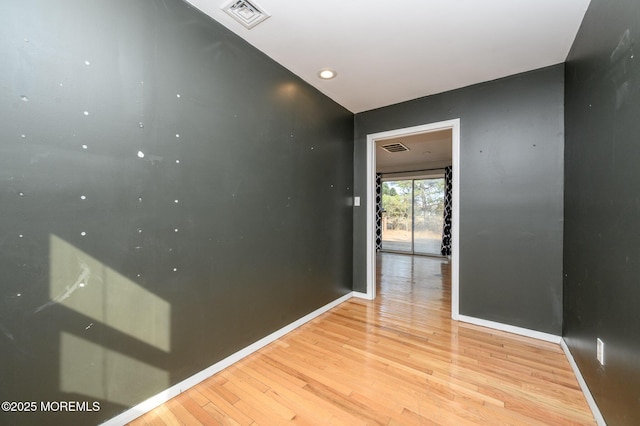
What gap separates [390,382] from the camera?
1.75 metres

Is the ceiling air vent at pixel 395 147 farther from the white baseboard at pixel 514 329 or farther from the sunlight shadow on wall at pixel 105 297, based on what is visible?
the sunlight shadow on wall at pixel 105 297

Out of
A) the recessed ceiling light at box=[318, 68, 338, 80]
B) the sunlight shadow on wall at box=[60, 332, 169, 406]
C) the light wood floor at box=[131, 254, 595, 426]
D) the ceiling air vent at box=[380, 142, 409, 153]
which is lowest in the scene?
the light wood floor at box=[131, 254, 595, 426]

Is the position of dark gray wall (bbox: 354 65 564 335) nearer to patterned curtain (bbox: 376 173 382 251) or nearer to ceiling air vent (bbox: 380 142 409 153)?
ceiling air vent (bbox: 380 142 409 153)

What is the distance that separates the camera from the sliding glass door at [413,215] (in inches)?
267

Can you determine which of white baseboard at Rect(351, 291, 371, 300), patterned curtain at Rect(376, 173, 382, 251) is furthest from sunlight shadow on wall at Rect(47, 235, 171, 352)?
patterned curtain at Rect(376, 173, 382, 251)

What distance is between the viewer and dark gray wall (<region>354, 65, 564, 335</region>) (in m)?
2.33

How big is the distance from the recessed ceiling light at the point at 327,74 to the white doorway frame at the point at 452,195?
105cm

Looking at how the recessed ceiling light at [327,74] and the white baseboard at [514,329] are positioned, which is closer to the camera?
the white baseboard at [514,329]

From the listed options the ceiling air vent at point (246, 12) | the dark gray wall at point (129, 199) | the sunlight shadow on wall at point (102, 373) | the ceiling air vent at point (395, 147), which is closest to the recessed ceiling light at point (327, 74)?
the dark gray wall at point (129, 199)

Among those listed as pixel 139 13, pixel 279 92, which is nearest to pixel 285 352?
pixel 279 92

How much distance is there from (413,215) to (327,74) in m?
5.36

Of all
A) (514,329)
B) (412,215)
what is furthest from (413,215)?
(514,329)

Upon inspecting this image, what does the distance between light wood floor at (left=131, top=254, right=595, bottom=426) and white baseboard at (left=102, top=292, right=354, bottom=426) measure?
0.04 metres

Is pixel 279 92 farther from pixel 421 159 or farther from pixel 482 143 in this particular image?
pixel 421 159
